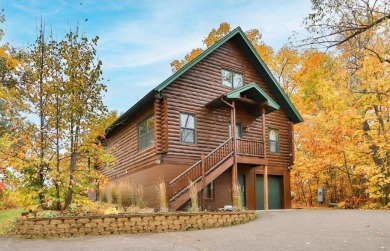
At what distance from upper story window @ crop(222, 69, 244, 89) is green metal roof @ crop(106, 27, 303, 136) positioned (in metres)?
1.39

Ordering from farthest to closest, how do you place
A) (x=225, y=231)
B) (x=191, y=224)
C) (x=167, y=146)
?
(x=167, y=146) → (x=191, y=224) → (x=225, y=231)

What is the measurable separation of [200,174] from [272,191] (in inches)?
277

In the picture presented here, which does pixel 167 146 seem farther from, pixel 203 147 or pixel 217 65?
pixel 217 65

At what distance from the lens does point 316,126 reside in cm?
2798

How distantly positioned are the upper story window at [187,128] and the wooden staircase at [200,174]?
1562 mm

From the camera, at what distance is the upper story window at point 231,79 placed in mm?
20812

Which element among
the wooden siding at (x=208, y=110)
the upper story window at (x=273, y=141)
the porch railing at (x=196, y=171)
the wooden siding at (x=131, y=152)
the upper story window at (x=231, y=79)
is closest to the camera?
the porch railing at (x=196, y=171)

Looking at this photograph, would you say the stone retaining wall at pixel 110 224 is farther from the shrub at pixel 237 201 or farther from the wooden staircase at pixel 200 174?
the wooden staircase at pixel 200 174

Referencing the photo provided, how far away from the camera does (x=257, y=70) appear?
2231 cm

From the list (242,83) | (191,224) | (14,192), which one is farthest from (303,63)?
(14,192)

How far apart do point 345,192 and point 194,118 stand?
53.3ft

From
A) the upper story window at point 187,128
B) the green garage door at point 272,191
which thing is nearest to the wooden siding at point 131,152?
the upper story window at point 187,128

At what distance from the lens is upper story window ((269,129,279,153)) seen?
2231cm

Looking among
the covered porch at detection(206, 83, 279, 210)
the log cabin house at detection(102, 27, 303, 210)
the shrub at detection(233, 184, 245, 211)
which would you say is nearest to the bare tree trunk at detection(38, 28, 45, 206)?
the log cabin house at detection(102, 27, 303, 210)
